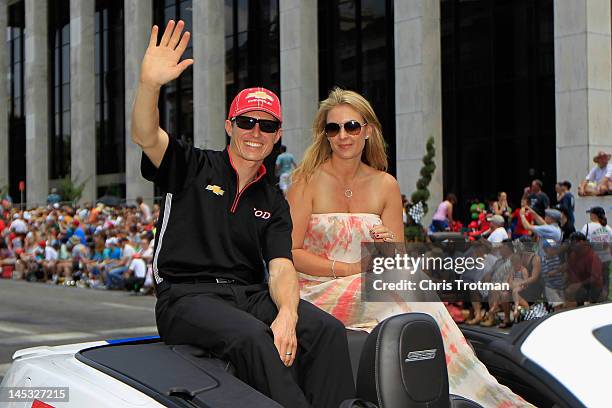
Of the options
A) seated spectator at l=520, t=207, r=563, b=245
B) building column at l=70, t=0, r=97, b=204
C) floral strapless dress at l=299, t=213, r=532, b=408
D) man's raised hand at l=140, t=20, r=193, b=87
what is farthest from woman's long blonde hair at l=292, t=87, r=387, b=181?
building column at l=70, t=0, r=97, b=204

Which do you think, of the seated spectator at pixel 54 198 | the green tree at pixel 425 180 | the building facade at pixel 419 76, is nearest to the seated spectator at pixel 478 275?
the green tree at pixel 425 180

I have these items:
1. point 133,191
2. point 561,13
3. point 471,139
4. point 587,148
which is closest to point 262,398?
point 587,148

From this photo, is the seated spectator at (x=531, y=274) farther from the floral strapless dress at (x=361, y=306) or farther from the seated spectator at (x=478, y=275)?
the floral strapless dress at (x=361, y=306)

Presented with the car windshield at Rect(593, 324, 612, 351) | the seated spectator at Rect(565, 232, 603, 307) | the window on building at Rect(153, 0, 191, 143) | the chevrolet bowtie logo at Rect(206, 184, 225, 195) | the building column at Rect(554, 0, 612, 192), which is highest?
the window on building at Rect(153, 0, 191, 143)

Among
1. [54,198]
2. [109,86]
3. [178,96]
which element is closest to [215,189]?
[54,198]

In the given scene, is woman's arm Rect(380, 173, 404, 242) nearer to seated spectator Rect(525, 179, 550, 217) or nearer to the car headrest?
the car headrest

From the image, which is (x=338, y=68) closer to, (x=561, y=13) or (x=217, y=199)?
(x=561, y=13)

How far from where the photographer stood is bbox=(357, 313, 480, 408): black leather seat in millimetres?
2439

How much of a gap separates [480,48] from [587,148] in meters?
8.00

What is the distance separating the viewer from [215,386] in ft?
8.85

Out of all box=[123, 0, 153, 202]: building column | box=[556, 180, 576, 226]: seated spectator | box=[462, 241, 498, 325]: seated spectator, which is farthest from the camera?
box=[123, 0, 153, 202]: building column

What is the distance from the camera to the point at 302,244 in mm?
4465

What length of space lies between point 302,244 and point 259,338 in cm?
150

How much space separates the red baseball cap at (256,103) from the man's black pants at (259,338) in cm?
81
